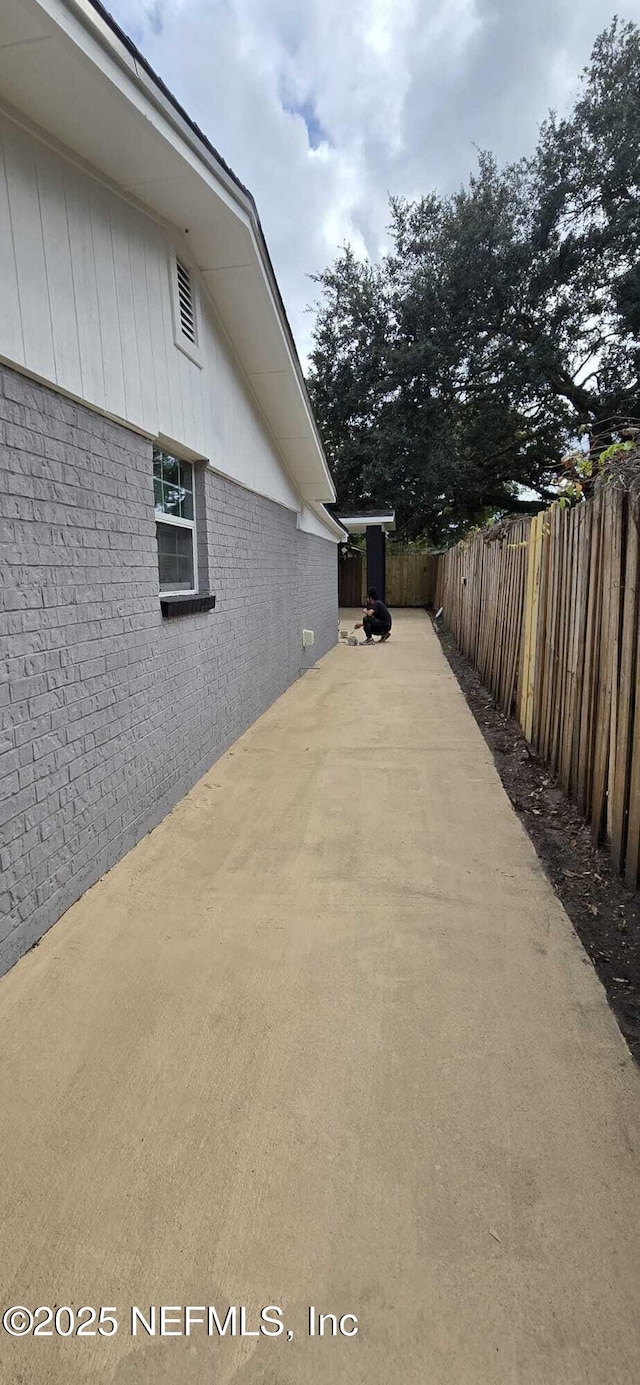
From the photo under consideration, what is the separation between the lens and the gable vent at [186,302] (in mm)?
4496

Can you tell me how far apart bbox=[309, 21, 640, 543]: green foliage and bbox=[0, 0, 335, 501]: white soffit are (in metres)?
15.5

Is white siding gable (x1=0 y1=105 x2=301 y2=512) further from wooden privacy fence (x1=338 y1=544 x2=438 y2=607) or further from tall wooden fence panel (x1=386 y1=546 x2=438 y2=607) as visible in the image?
tall wooden fence panel (x1=386 y1=546 x2=438 y2=607)

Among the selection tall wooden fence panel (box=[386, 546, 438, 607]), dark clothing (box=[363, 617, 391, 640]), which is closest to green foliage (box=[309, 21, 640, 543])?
tall wooden fence panel (box=[386, 546, 438, 607])

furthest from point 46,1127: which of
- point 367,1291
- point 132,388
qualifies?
point 132,388

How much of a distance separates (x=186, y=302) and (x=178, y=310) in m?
0.34

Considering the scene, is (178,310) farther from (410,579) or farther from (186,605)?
(410,579)

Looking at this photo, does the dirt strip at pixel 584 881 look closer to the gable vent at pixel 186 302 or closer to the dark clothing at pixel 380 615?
the gable vent at pixel 186 302

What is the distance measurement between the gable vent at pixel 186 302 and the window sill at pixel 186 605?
6.24 feet

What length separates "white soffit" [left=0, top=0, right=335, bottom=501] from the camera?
2449mm

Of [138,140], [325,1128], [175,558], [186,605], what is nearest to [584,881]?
[325,1128]

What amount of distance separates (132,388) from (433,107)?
1916 centimetres

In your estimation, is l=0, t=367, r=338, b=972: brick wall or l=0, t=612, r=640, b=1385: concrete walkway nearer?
l=0, t=612, r=640, b=1385: concrete walkway

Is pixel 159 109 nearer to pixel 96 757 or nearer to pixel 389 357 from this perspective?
pixel 96 757

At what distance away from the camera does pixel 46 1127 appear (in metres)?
1.84
